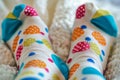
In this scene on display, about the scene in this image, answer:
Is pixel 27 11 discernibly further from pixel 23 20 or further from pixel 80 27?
pixel 80 27

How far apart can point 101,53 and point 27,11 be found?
1.10 ft

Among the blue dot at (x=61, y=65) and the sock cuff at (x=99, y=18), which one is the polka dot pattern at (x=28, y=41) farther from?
the sock cuff at (x=99, y=18)

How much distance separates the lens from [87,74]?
80 centimetres

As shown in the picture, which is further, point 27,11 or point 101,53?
point 27,11

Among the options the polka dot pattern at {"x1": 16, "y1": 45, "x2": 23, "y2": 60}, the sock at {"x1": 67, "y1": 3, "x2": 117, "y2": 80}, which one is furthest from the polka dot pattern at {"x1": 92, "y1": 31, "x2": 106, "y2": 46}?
the polka dot pattern at {"x1": 16, "y1": 45, "x2": 23, "y2": 60}

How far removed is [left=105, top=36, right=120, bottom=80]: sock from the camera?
0.85 m

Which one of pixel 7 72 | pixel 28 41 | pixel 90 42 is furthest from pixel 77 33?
pixel 7 72

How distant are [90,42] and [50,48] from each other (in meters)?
0.14

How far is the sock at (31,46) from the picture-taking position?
83 centimetres

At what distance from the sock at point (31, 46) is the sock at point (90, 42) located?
0.19ft

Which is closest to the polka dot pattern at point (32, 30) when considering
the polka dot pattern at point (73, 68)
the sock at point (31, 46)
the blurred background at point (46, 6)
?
the sock at point (31, 46)

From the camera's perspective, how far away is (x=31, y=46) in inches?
36.9

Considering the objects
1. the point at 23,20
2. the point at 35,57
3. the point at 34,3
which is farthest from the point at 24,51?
the point at 34,3

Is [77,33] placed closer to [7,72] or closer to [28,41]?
[28,41]
